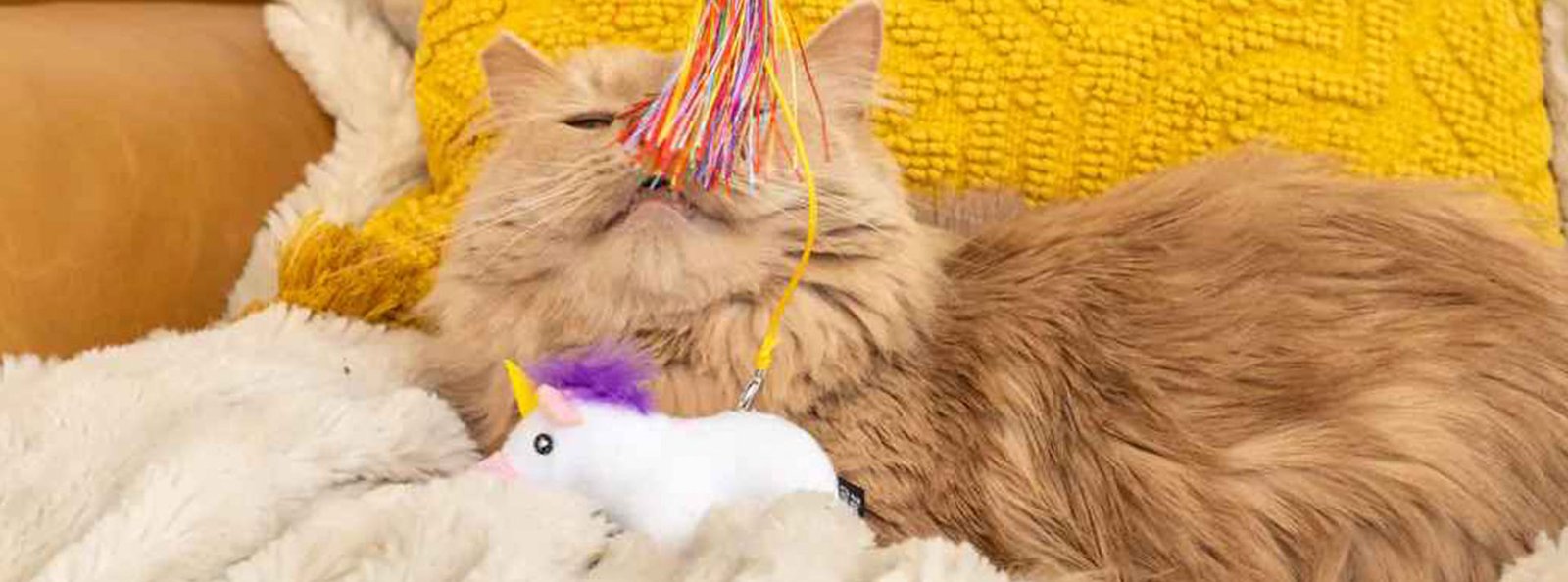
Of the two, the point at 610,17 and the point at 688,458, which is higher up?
the point at 610,17

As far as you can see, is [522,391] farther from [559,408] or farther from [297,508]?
[297,508]

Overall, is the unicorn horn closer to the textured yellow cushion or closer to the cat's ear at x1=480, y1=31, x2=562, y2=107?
the cat's ear at x1=480, y1=31, x2=562, y2=107

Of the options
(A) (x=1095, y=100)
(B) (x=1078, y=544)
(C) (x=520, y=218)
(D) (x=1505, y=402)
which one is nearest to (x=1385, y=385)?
(D) (x=1505, y=402)

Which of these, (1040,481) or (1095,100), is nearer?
(1040,481)

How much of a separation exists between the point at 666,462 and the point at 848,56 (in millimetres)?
309

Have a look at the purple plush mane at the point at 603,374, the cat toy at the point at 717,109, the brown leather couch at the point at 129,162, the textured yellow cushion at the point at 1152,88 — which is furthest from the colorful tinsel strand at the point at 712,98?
the brown leather couch at the point at 129,162

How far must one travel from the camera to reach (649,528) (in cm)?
76

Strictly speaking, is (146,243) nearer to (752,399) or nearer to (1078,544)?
(752,399)

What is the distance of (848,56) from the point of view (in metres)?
0.91

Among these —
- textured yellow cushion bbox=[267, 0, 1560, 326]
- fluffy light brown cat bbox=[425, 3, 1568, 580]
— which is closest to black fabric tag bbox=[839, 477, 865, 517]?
fluffy light brown cat bbox=[425, 3, 1568, 580]

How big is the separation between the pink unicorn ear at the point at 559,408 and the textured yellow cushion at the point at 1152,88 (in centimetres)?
41

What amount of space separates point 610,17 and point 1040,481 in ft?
1.91

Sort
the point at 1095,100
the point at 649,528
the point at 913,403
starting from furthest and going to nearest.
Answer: the point at 1095,100 < the point at 913,403 < the point at 649,528

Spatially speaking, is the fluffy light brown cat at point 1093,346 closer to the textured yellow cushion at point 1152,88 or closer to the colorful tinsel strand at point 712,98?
the colorful tinsel strand at point 712,98
